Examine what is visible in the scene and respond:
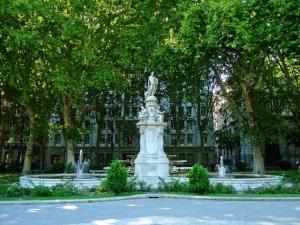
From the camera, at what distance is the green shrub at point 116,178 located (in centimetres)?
1714

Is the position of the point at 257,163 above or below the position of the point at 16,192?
above

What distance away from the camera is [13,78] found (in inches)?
1303

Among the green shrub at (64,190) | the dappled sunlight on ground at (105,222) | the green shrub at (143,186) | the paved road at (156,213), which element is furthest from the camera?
the green shrub at (143,186)

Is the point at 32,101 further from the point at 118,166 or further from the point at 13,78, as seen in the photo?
the point at 118,166

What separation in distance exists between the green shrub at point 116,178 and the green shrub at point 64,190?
1520 mm

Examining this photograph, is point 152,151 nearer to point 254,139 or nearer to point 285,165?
point 254,139

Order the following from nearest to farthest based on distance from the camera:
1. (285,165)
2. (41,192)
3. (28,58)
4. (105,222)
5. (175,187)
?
(105,222) < (41,192) < (175,187) < (28,58) < (285,165)

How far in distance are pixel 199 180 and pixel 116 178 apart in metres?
3.44

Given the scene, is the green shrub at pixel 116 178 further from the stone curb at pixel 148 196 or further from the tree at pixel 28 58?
the tree at pixel 28 58

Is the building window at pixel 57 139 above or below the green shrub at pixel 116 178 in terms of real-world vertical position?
above

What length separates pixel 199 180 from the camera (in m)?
Answer: 16.9

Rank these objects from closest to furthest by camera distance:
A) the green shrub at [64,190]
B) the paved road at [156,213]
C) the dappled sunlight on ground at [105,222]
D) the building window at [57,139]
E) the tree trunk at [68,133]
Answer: the dappled sunlight on ground at [105,222]
the paved road at [156,213]
the green shrub at [64,190]
the tree trunk at [68,133]
the building window at [57,139]

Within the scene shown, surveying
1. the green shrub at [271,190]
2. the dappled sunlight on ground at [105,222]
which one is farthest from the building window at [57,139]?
the dappled sunlight on ground at [105,222]

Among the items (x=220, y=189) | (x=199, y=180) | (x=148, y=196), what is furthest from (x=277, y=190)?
(x=148, y=196)
